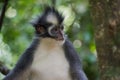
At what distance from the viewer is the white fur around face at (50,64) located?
3918 mm

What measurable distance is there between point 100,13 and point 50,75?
4.76 feet

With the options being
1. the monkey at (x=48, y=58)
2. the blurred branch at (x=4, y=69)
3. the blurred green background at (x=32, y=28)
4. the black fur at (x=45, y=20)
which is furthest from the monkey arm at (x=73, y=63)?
the blurred green background at (x=32, y=28)

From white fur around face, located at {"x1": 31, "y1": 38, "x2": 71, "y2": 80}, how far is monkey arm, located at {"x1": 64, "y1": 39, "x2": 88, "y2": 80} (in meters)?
0.05

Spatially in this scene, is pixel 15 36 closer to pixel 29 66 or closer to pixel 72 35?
pixel 72 35

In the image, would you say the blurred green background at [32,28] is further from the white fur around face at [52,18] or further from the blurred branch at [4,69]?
the white fur around face at [52,18]

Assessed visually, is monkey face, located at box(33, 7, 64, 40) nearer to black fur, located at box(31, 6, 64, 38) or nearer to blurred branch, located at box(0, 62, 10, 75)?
black fur, located at box(31, 6, 64, 38)

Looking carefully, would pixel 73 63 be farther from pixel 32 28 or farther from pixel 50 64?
pixel 32 28

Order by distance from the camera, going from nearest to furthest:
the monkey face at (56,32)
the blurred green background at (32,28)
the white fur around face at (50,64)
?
the monkey face at (56,32), the white fur around face at (50,64), the blurred green background at (32,28)

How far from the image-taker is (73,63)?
4020 millimetres

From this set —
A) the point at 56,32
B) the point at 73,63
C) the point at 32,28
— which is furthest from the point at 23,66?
the point at 32,28

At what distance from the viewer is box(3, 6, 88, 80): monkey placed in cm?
379

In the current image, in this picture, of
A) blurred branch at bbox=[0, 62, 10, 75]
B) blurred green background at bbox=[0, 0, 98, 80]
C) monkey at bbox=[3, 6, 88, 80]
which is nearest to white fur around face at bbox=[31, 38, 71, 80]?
monkey at bbox=[3, 6, 88, 80]

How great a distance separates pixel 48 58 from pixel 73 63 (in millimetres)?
234

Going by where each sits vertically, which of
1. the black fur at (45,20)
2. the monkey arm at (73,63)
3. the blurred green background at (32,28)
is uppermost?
the black fur at (45,20)
